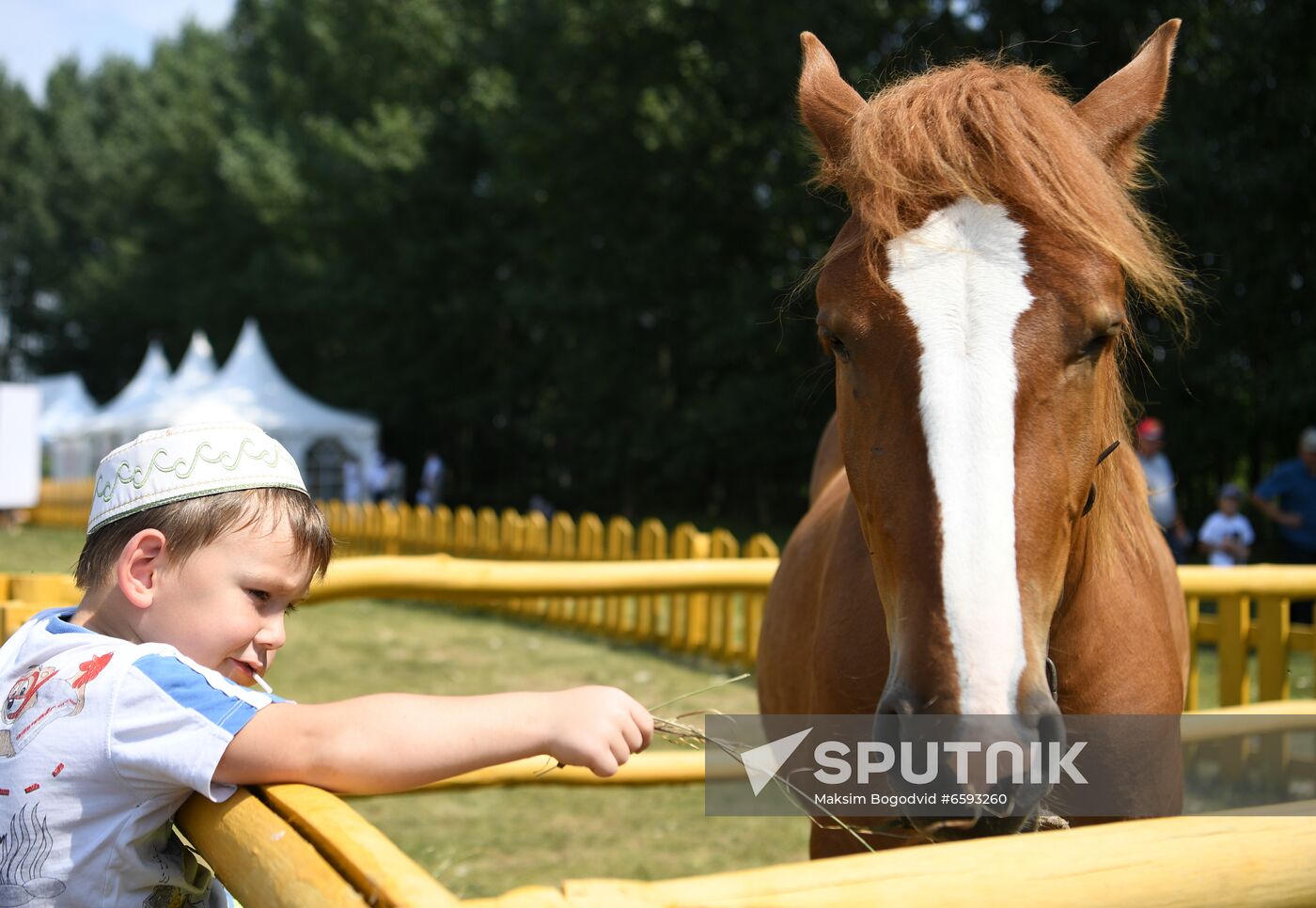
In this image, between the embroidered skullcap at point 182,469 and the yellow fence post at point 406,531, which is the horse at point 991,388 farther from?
the yellow fence post at point 406,531

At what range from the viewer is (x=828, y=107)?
7.14 ft

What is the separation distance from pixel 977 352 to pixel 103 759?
4.26 feet

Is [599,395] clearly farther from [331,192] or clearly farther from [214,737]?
[214,737]

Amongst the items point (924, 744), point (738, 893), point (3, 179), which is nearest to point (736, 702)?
point (924, 744)

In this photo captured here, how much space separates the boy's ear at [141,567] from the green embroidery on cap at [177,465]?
0.08 m

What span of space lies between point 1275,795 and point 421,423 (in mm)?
31479

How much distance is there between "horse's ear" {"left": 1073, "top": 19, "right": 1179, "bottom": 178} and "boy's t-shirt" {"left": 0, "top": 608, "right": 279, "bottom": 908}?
173cm

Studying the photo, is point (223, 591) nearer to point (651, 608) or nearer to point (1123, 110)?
point (1123, 110)

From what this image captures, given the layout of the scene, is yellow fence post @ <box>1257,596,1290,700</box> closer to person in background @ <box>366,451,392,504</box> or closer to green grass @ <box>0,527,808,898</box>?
green grass @ <box>0,527,808,898</box>

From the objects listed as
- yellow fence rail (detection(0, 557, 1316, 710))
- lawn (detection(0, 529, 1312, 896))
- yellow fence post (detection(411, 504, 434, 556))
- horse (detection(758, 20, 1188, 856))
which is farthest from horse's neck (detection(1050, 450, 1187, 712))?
yellow fence post (detection(411, 504, 434, 556))

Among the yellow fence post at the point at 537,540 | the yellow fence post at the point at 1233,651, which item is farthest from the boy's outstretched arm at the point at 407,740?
the yellow fence post at the point at 537,540

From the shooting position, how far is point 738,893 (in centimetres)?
92

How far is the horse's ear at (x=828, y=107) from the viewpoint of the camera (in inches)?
84.0

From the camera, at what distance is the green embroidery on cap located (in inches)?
57.2
